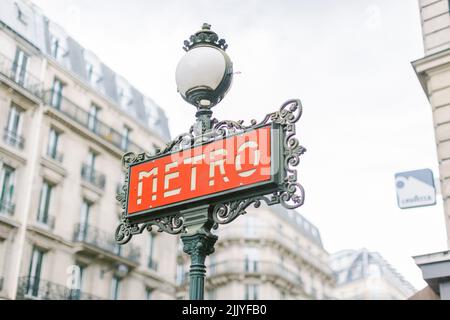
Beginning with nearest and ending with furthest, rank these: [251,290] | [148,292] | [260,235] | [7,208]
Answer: [7,208] < [148,292] < [251,290] < [260,235]

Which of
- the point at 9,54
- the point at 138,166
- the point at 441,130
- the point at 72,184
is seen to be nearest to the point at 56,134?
the point at 72,184

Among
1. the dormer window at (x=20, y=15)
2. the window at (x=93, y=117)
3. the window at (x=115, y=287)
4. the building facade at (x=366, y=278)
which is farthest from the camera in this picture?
the building facade at (x=366, y=278)

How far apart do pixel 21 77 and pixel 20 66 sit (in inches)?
19.5

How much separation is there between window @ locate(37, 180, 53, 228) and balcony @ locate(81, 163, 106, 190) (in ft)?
7.31

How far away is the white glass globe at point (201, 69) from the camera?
5.59 m

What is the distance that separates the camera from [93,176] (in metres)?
31.0

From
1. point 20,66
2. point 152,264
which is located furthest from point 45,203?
point 152,264

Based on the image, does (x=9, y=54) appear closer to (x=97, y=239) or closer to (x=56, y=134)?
(x=56, y=134)

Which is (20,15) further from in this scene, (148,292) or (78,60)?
(148,292)

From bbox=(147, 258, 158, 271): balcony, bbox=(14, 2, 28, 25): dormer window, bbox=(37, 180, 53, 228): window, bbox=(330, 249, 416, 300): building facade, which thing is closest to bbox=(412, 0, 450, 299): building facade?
bbox=(37, 180, 53, 228): window

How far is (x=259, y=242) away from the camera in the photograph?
48.8 metres

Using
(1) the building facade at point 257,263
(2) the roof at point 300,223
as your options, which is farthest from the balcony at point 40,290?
(2) the roof at point 300,223

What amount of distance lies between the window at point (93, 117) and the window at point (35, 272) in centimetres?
Answer: 715

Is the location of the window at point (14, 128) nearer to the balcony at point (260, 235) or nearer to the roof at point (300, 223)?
the balcony at point (260, 235)
